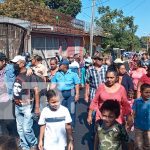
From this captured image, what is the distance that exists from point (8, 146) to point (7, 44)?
14603 millimetres

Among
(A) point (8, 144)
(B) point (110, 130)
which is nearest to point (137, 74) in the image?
(B) point (110, 130)

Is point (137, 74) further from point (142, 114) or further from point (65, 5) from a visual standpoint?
point (65, 5)

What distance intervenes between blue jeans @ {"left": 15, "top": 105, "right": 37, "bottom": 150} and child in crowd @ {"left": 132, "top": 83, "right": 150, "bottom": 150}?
191 centimetres

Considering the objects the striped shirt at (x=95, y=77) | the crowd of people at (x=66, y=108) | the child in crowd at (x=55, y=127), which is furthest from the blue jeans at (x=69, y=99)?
the child in crowd at (x=55, y=127)

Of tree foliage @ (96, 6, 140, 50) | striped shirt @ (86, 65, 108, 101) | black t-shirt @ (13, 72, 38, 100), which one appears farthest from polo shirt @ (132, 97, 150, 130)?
tree foliage @ (96, 6, 140, 50)

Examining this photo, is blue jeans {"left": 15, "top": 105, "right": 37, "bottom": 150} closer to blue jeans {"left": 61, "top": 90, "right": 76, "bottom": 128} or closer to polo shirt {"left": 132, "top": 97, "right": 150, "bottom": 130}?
Result: blue jeans {"left": 61, "top": 90, "right": 76, "bottom": 128}

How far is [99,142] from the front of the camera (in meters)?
4.56

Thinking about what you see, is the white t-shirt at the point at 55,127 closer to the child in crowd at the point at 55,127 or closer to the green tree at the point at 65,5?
the child in crowd at the point at 55,127

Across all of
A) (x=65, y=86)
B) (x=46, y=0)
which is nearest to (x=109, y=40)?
(x=46, y=0)

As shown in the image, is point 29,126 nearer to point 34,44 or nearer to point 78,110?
point 78,110

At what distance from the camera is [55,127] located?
214 inches

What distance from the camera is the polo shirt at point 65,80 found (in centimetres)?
837

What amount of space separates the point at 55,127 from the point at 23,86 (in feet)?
5.13

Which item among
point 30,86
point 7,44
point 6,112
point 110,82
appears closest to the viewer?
point 110,82
